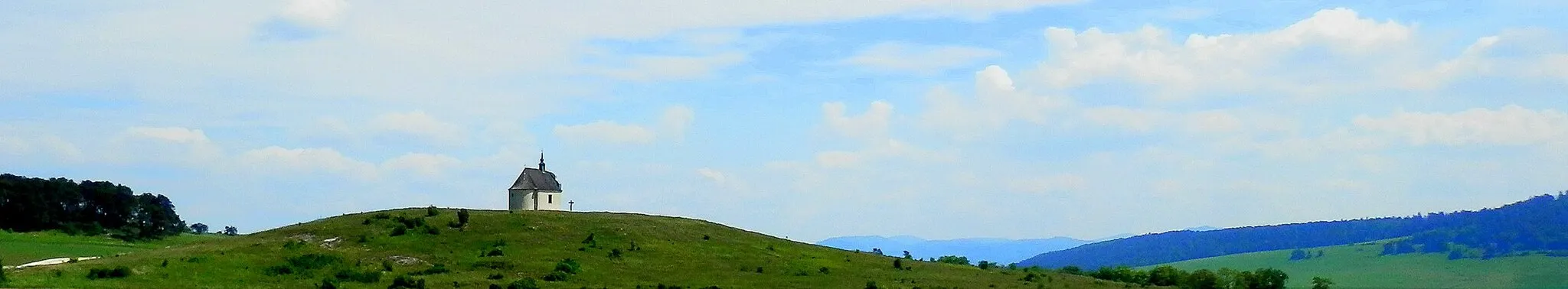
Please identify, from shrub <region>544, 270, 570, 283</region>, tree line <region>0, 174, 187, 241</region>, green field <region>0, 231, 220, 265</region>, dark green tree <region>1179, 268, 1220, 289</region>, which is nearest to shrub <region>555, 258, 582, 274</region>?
shrub <region>544, 270, 570, 283</region>

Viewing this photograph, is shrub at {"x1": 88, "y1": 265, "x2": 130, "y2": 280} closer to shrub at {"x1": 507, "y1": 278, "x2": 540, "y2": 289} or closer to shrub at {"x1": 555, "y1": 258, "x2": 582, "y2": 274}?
shrub at {"x1": 507, "y1": 278, "x2": 540, "y2": 289}

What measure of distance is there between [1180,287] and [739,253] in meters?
33.8

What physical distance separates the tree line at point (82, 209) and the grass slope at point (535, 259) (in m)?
65.9

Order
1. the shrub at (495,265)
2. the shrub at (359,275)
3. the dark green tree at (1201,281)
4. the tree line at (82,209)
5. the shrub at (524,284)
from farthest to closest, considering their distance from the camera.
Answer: the tree line at (82,209) < the dark green tree at (1201,281) < the shrub at (495,265) < the shrub at (359,275) < the shrub at (524,284)

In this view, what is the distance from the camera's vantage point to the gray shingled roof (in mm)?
107062

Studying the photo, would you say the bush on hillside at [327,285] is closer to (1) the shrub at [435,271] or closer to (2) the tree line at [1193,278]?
(1) the shrub at [435,271]

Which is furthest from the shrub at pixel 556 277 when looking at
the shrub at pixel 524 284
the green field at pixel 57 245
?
the green field at pixel 57 245

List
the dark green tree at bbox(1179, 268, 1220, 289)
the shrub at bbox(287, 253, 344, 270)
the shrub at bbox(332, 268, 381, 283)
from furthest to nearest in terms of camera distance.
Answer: the dark green tree at bbox(1179, 268, 1220, 289) → the shrub at bbox(287, 253, 344, 270) → the shrub at bbox(332, 268, 381, 283)

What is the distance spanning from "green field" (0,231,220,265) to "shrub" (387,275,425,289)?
3485 cm

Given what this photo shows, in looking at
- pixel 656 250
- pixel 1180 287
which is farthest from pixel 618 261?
pixel 1180 287

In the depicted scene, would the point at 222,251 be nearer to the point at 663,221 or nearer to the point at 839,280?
the point at 663,221

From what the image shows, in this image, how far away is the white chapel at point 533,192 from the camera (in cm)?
10694

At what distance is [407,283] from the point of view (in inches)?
2972

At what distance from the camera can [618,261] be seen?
87188 mm
